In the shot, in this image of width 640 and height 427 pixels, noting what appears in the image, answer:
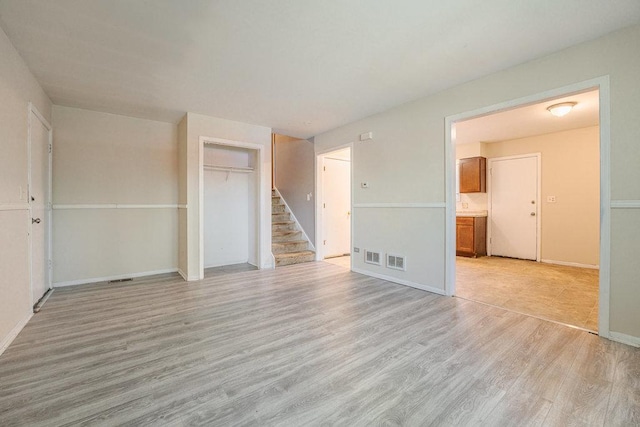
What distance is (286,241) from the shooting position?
18.5ft

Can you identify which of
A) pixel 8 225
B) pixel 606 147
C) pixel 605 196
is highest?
pixel 606 147

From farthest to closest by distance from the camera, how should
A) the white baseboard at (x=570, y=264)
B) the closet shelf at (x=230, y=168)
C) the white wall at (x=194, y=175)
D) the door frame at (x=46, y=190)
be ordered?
the closet shelf at (x=230, y=168)
the white baseboard at (x=570, y=264)
the white wall at (x=194, y=175)
the door frame at (x=46, y=190)

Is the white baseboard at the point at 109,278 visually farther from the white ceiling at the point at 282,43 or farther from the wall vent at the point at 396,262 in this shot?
the wall vent at the point at 396,262

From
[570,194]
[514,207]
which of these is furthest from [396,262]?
[570,194]

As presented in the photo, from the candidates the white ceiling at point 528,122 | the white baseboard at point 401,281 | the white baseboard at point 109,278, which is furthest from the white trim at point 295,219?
the white ceiling at point 528,122

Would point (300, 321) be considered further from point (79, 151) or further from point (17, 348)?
point (79, 151)

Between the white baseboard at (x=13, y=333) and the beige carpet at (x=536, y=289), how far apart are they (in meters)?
4.30

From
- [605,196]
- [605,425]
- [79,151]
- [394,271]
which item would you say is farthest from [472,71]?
[79,151]

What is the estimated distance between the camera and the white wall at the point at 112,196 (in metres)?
3.78

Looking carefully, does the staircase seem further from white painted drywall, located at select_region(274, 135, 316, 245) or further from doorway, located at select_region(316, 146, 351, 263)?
doorway, located at select_region(316, 146, 351, 263)

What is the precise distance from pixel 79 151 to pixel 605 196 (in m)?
6.03

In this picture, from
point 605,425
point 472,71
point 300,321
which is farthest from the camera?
point 472,71

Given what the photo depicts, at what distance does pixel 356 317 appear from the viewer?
2686 mm

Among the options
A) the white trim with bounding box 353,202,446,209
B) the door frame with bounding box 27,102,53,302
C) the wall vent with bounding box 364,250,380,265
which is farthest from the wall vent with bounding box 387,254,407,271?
the door frame with bounding box 27,102,53,302
